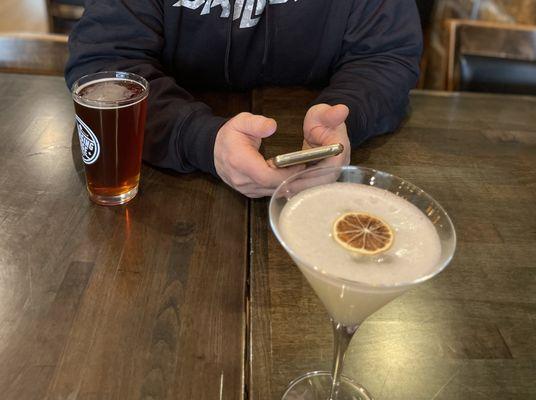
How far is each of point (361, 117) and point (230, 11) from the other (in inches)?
14.1

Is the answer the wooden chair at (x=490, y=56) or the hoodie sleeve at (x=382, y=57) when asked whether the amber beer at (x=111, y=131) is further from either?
the wooden chair at (x=490, y=56)

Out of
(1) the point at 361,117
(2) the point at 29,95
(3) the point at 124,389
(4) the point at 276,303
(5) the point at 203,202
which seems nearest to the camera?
(3) the point at 124,389

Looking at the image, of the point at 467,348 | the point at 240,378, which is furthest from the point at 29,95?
the point at 467,348

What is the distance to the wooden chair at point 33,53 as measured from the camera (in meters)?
1.22

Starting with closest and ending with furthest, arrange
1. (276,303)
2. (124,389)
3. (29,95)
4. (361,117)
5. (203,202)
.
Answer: (124,389)
(276,303)
(203,202)
(361,117)
(29,95)

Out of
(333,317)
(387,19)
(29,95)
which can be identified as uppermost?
(387,19)

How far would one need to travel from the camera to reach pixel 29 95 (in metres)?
1.08

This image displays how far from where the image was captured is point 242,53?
117 cm

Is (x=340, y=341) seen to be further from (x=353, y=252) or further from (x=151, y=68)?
(x=151, y=68)

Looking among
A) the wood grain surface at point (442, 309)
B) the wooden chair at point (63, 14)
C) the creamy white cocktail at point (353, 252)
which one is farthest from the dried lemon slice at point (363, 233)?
the wooden chair at point (63, 14)

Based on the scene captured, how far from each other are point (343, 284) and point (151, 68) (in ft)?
2.19

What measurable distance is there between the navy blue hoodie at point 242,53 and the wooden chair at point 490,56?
12.9 inches

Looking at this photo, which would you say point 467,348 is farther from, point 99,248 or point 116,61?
point 116,61

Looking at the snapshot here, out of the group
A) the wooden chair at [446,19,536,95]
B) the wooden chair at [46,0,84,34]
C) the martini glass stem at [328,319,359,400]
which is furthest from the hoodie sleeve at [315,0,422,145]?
the wooden chair at [46,0,84,34]
